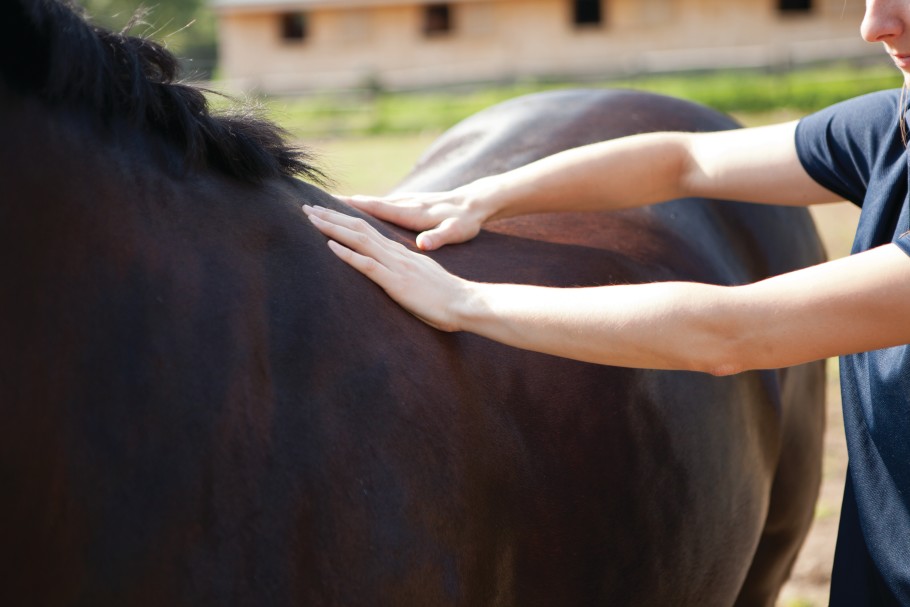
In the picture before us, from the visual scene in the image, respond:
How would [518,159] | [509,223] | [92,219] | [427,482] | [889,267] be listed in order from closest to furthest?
[92,219] < [889,267] < [427,482] < [509,223] < [518,159]

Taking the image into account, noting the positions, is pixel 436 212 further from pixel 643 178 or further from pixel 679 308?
pixel 679 308

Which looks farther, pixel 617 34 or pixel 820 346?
pixel 617 34

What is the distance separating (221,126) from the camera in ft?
5.17

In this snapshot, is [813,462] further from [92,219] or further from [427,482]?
[92,219]

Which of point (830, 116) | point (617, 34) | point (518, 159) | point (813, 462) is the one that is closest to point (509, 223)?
point (518, 159)

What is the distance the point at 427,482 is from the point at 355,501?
0.15m

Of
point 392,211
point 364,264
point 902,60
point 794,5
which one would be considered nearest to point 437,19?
point 794,5

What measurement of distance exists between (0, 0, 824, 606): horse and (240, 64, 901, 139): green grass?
49.1ft

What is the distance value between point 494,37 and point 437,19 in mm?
4301

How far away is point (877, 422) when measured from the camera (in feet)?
6.05

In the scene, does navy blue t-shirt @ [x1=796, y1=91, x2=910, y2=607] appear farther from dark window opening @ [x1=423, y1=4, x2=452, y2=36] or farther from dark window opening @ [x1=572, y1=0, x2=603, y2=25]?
dark window opening @ [x1=423, y1=4, x2=452, y2=36]

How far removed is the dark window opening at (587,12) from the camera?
101 ft

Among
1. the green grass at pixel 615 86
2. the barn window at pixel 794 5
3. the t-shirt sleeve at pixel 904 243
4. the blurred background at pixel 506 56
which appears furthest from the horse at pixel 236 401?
the barn window at pixel 794 5

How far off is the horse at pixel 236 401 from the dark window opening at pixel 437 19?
3042 cm
